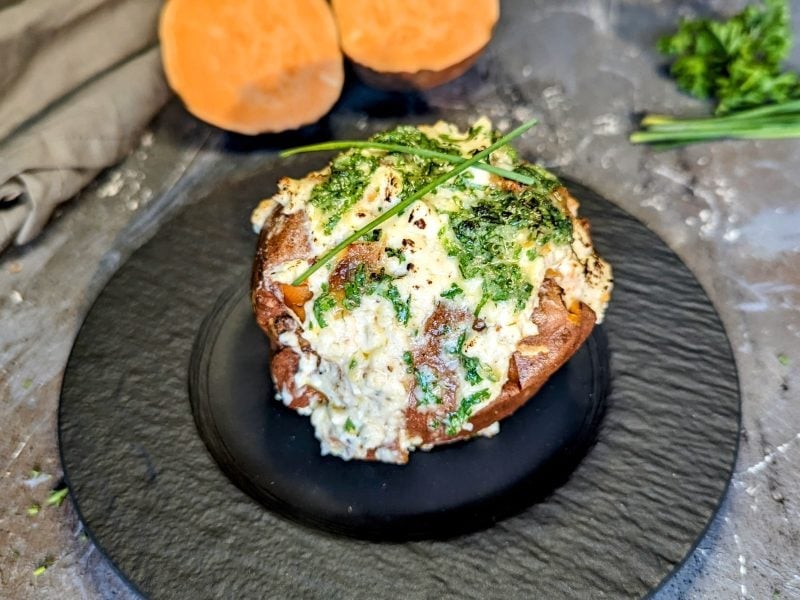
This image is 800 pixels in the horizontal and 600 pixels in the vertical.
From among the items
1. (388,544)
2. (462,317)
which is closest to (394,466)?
(388,544)

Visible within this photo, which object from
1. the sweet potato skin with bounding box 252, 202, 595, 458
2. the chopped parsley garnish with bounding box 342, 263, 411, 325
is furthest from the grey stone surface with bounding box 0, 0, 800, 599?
the chopped parsley garnish with bounding box 342, 263, 411, 325

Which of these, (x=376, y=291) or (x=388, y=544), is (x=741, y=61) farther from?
(x=388, y=544)

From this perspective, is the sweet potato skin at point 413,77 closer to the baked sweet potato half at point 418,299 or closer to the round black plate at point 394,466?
the baked sweet potato half at point 418,299

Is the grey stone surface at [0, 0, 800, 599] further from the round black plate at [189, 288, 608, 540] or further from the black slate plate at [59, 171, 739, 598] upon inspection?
the round black plate at [189, 288, 608, 540]

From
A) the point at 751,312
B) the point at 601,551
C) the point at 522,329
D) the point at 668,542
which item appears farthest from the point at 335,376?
the point at 751,312

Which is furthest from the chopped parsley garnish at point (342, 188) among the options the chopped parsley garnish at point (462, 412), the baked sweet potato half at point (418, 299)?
the chopped parsley garnish at point (462, 412)

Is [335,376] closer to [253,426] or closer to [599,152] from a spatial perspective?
[253,426]
